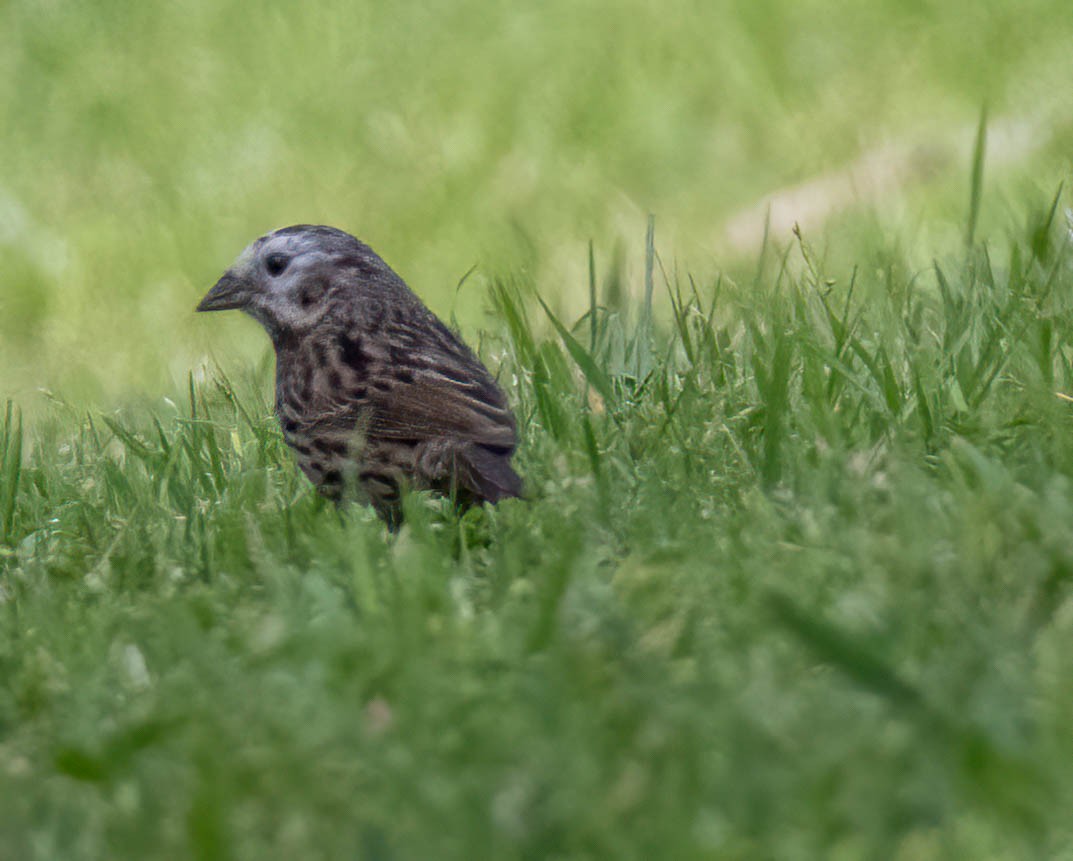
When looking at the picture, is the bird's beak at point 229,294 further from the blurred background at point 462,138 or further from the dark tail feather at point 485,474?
the blurred background at point 462,138

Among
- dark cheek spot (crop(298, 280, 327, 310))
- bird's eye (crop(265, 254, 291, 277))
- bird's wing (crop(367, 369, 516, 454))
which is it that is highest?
bird's eye (crop(265, 254, 291, 277))

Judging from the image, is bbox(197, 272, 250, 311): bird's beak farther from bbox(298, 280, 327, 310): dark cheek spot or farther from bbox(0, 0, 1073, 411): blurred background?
bbox(0, 0, 1073, 411): blurred background

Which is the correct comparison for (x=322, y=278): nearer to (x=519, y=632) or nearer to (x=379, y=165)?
(x=519, y=632)

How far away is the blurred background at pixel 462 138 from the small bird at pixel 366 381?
3.18 metres

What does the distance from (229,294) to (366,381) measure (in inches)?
30.7

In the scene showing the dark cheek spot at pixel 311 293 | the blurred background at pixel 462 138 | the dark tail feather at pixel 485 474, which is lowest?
the dark tail feather at pixel 485 474

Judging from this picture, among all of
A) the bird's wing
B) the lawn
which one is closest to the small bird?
the bird's wing

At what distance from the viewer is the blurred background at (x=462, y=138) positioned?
859 cm

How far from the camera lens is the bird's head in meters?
4.69

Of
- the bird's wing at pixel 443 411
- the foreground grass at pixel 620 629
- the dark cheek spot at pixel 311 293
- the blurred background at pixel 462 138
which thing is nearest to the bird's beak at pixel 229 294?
the dark cheek spot at pixel 311 293

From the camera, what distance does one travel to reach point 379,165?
30.5ft

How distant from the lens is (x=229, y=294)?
4840 mm

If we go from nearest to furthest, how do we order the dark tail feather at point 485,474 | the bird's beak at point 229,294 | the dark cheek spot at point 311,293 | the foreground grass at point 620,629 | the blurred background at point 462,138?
1. the foreground grass at point 620,629
2. the dark tail feather at point 485,474
3. the dark cheek spot at point 311,293
4. the bird's beak at point 229,294
5. the blurred background at point 462,138

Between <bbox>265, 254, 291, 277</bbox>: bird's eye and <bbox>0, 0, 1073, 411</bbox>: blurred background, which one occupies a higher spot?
<bbox>0, 0, 1073, 411</bbox>: blurred background
